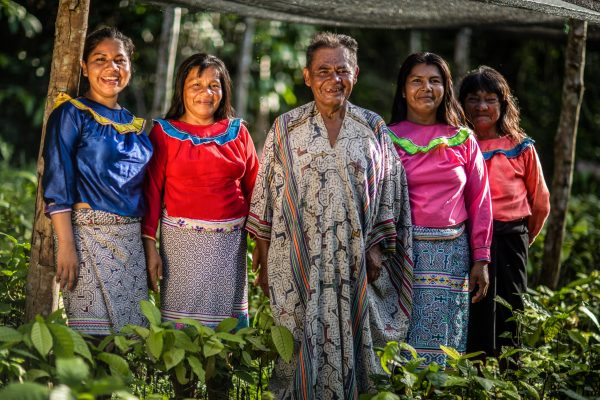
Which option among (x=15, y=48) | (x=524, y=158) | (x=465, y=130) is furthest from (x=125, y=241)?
(x=15, y=48)

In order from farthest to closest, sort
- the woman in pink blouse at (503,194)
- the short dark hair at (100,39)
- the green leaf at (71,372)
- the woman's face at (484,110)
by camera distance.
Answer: the woman's face at (484,110) < the woman in pink blouse at (503,194) < the short dark hair at (100,39) < the green leaf at (71,372)

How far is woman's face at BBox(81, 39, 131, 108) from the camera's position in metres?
3.52

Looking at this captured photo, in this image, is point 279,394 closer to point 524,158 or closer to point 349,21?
point 524,158

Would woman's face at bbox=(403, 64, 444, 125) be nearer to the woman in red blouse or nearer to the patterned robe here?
the patterned robe

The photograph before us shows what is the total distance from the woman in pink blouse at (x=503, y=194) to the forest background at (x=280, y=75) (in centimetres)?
53

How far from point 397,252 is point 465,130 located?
672mm

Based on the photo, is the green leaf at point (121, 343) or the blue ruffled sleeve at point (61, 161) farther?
the blue ruffled sleeve at point (61, 161)

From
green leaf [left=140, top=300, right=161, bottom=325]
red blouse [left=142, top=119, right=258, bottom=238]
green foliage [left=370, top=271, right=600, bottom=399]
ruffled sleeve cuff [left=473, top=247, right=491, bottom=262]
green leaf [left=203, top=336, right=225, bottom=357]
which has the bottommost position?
green foliage [left=370, top=271, right=600, bottom=399]

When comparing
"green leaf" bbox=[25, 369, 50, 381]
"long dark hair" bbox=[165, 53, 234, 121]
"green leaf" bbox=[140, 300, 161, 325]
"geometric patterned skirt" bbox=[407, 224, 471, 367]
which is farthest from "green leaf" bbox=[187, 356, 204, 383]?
"long dark hair" bbox=[165, 53, 234, 121]

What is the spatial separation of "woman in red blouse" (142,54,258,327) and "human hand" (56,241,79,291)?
373 millimetres

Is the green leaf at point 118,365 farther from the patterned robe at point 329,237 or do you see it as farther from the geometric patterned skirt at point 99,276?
the patterned robe at point 329,237

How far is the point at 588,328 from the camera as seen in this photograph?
17.1 ft

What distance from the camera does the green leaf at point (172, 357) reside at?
9.61 feet

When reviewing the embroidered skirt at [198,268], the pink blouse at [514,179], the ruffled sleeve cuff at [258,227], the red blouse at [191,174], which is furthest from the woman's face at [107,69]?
the pink blouse at [514,179]
